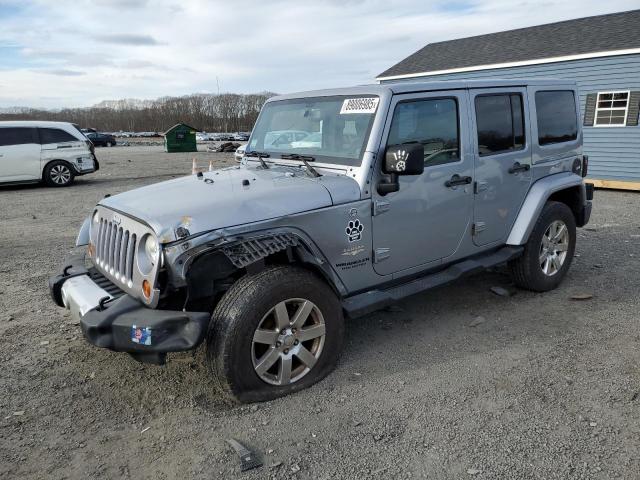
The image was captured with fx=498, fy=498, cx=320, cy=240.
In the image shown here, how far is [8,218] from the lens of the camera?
9.60 metres

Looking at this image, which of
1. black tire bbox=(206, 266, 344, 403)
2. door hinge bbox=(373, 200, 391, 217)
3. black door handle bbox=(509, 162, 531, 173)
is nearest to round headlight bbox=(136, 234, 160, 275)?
black tire bbox=(206, 266, 344, 403)

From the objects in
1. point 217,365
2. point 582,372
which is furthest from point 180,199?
point 582,372

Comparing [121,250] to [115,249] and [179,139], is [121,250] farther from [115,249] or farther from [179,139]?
[179,139]

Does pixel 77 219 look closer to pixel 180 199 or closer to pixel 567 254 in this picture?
pixel 180 199

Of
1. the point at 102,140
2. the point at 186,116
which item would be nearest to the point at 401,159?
the point at 102,140

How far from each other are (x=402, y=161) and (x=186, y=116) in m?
76.8

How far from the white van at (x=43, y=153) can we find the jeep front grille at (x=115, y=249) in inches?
463

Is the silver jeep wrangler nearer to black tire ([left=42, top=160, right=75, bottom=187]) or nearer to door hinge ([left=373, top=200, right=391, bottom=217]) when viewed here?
door hinge ([left=373, top=200, right=391, bottom=217])

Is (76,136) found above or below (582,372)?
above

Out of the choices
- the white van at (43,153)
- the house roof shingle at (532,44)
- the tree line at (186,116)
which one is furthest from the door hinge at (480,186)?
the tree line at (186,116)

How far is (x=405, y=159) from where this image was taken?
3281 mm

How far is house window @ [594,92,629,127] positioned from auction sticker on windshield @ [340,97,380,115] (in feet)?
36.6

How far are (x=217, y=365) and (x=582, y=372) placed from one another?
2534 millimetres

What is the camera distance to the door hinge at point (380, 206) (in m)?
3.51
